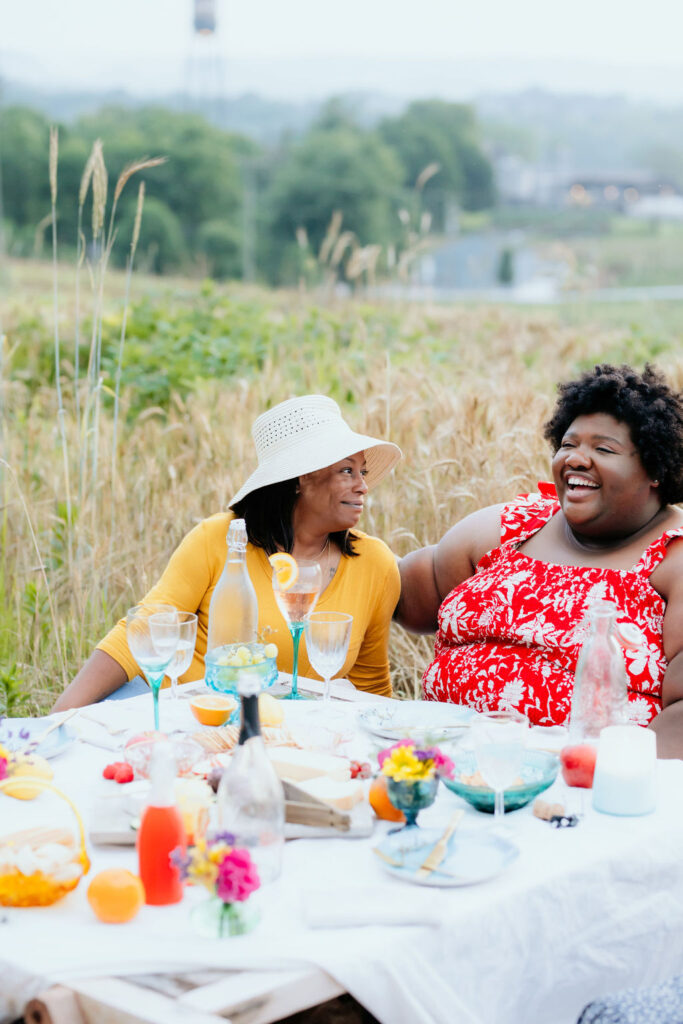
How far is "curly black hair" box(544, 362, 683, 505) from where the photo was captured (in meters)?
2.65

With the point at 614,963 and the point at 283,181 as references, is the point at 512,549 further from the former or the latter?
the point at 283,181

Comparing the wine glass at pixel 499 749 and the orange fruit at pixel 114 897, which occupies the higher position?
the wine glass at pixel 499 749

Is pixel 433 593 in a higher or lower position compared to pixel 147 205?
lower

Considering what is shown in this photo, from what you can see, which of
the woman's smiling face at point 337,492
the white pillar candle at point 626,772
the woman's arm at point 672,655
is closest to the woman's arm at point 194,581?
the woman's smiling face at point 337,492

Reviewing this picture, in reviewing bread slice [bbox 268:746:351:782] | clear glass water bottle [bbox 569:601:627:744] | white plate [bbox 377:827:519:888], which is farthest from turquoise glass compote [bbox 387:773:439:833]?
clear glass water bottle [bbox 569:601:627:744]

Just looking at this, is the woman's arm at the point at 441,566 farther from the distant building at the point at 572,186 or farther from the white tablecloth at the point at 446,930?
the distant building at the point at 572,186

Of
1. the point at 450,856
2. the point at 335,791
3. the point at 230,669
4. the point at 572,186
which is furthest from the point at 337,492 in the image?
the point at 572,186

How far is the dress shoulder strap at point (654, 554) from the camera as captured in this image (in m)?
2.56

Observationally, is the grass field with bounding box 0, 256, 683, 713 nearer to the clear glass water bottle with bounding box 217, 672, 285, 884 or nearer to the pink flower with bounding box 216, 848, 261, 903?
the clear glass water bottle with bounding box 217, 672, 285, 884

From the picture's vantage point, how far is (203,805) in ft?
5.14

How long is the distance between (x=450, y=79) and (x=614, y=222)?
56.5 metres

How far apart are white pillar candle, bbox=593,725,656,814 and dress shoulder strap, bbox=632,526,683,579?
0.91 meters

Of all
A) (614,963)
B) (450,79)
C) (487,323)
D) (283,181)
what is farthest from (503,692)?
(450,79)

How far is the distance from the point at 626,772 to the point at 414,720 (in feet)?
1.62
